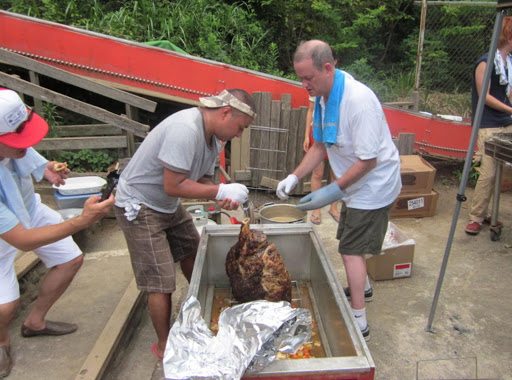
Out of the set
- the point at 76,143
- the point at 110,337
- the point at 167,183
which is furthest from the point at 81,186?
the point at 167,183

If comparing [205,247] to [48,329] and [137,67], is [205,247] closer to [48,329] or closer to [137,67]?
[48,329]

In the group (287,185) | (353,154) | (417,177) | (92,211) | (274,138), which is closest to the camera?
(92,211)

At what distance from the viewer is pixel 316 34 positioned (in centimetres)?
1020

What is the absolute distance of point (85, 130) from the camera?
5.76m

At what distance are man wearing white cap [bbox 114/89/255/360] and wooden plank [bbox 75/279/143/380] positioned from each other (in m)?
0.32

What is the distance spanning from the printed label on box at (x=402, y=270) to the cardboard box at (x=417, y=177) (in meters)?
1.45

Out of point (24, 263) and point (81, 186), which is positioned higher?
point (81, 186)

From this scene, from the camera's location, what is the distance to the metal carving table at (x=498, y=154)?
152 inches

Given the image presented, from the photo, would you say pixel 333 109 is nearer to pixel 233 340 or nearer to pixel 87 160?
pixel 233 340

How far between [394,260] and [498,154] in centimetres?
151

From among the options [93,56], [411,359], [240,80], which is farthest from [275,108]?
[411,359]

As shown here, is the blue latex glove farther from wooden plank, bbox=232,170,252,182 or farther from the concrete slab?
wooden plank, bbox=232,170,252,182

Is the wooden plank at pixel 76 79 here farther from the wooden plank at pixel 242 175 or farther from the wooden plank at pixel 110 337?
the wooden plank at pixel 110 337

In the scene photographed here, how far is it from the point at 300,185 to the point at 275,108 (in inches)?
47.2
